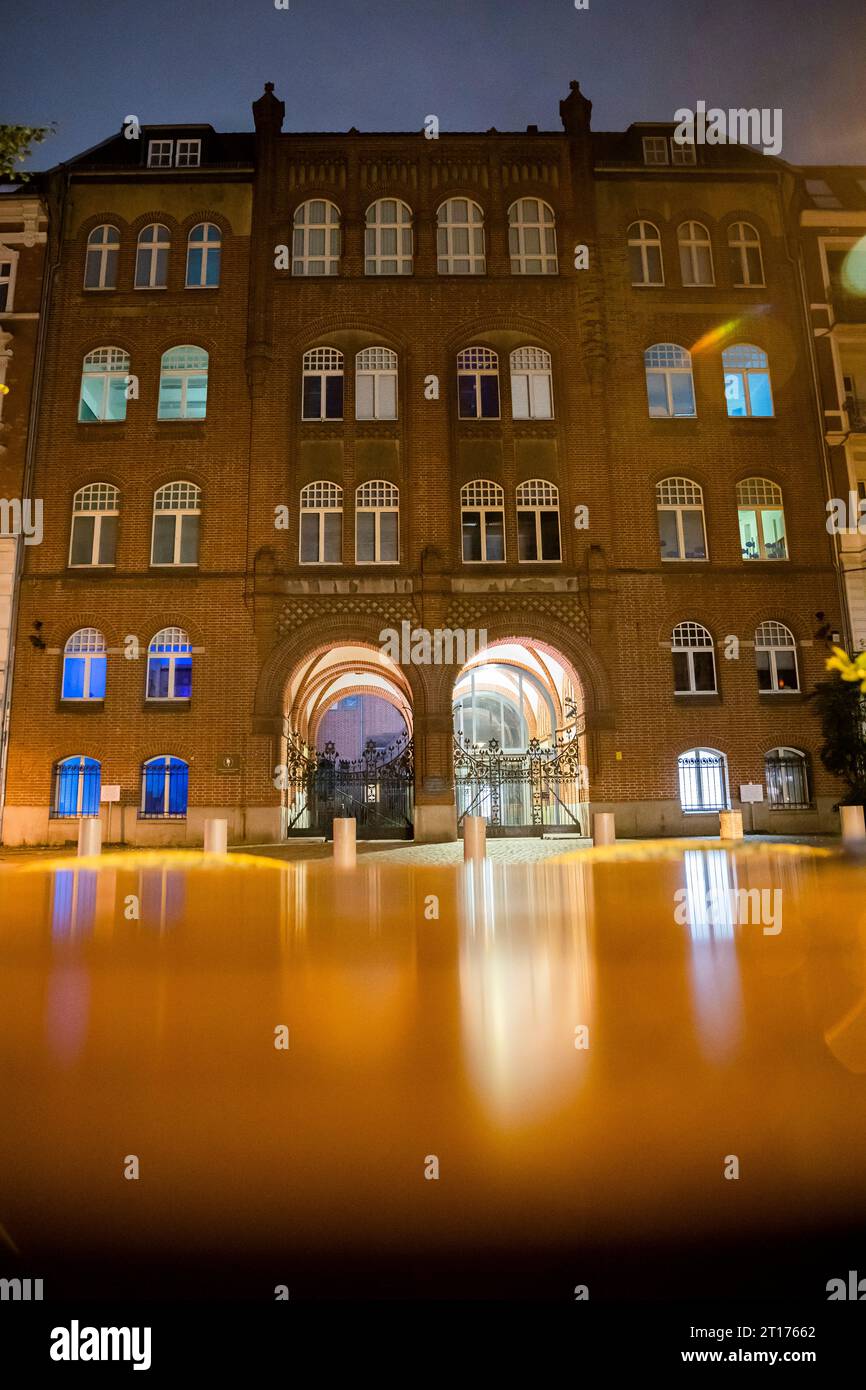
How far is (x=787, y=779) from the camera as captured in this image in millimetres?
20188

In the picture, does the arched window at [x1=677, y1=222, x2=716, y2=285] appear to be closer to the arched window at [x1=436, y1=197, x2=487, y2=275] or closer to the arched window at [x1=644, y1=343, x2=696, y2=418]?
the arched window at [x1=644, y1=343, x2=696, y2=418]

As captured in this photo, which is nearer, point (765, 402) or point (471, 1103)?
point (471, 1103)

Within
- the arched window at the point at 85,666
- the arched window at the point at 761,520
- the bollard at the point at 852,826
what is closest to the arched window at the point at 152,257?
the arched window at the point at 85,666

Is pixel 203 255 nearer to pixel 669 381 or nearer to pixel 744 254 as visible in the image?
pixel 669 381

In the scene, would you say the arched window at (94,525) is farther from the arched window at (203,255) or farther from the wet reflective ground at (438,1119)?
the wet reflective ground at (438,1119)

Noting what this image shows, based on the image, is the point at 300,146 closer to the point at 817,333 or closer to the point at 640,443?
the point at 640,443

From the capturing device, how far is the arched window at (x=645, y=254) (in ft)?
72.5

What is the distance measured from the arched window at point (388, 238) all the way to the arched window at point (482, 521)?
22.7 ft

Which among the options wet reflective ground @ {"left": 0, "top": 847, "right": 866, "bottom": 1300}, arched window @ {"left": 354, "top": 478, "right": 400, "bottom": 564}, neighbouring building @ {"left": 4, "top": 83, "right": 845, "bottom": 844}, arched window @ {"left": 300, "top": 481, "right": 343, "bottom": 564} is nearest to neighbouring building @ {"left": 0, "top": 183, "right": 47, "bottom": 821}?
neighbouring building @ {"left": 4, "top": 83, "right": 845, "bottom": 844}

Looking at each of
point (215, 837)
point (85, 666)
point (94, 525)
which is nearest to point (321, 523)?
point (94, 525)

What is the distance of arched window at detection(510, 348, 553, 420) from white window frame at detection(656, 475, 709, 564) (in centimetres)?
387
